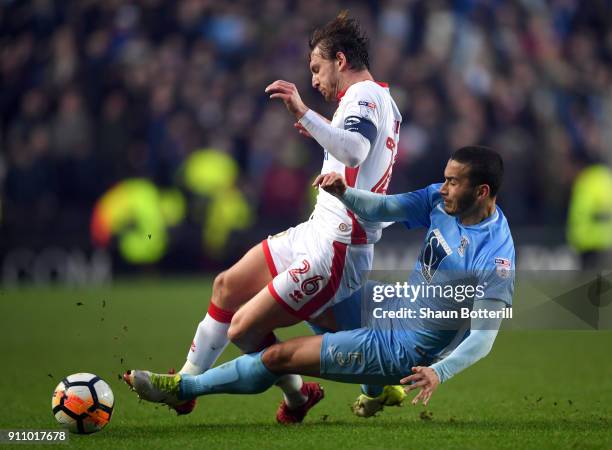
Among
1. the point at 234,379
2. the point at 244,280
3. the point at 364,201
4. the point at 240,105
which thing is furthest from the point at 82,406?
the point at 240,105

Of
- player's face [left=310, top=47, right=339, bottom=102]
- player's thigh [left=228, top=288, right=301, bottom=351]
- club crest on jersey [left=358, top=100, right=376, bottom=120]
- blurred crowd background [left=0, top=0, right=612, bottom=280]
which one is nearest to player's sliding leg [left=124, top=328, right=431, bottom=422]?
player's thigh [left=228, top=288, right=301, bottom=351]

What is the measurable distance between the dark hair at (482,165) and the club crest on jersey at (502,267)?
1.30 feet

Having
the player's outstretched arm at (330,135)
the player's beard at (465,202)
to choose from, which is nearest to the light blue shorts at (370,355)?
the player's beard at (465,202)

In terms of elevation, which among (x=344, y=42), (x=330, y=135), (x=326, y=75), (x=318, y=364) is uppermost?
(x=344, y=42)

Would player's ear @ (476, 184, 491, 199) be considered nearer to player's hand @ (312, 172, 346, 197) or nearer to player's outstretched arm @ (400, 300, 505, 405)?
player's outstretched arm @ (400, 300, 505, 405)

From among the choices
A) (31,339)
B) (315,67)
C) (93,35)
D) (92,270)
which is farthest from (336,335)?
(93,35)

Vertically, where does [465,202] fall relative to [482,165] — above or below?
below

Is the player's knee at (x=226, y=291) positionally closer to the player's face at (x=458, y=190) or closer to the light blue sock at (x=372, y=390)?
the light blue sock at (x=372, y=390)

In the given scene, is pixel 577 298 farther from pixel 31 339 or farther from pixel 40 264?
pixel 40 264

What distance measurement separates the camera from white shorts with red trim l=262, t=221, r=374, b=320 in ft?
20.5

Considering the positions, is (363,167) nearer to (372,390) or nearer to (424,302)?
(424,302)

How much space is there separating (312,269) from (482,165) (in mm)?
1079

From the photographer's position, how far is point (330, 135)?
6.11 meters

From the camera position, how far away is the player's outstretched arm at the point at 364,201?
19.4ft
